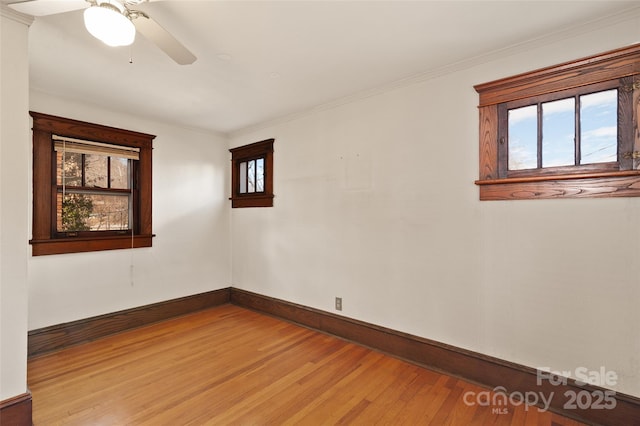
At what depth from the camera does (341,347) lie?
2.96m

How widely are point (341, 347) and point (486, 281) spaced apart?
151cm

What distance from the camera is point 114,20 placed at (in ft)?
4.29

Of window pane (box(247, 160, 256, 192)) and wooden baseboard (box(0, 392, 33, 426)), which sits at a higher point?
window pane (box(247, 160, 256, 192))

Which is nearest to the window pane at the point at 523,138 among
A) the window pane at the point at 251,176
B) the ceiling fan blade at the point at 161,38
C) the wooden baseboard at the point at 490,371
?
the wooden baseboard at the point at 490,371

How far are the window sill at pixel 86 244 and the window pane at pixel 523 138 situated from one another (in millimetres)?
3932

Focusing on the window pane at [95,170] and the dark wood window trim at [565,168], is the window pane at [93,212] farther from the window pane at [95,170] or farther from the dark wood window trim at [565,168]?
the dark wood window trim at [565,168]

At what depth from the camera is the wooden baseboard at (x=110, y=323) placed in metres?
2.86

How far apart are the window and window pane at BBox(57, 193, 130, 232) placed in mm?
1425

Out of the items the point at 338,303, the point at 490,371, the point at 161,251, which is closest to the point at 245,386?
the point at 338,303

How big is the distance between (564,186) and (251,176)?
3542mm

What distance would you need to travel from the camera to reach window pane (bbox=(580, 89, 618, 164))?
1.86 metres

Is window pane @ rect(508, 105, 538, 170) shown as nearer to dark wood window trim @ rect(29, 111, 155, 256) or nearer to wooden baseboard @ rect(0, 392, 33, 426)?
wooden baseboard @ rect(0, 392, 33, 426)

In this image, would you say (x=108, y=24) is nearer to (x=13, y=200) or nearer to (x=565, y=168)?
(x=13, y=200)

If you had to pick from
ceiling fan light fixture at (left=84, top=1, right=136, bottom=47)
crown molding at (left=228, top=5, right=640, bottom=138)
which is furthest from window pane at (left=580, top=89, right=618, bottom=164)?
ceiling fan light fixture at (left=84, top=1, right=136, bottom=47)
